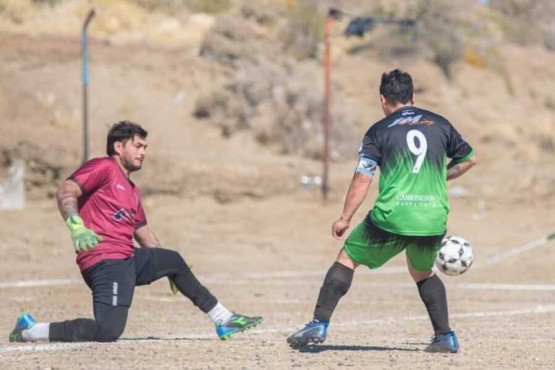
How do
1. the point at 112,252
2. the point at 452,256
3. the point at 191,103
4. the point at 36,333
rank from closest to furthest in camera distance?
the point at 452,256, the point at 112,252, the point at 36,333, the point at 191,103

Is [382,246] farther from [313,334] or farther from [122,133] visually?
[122,133]

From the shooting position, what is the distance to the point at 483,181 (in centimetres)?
3017

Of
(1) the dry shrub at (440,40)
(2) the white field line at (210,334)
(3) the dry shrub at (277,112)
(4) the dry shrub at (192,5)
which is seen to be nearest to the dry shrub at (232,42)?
(3) the dry shrub at (277,112)

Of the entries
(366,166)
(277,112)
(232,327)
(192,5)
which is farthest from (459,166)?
(192,5)

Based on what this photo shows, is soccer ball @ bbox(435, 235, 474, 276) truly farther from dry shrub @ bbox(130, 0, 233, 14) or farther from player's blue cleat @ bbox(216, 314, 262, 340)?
dry shrub @ bbox(130, 0, 233, 14)

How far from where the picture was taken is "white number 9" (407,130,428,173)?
8555 mm

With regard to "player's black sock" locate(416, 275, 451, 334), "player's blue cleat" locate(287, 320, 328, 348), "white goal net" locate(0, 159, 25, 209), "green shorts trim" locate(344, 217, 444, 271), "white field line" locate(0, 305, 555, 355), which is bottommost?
"white goal net" locate(0, 159, 25, 209)

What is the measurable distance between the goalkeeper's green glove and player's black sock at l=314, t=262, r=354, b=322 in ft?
5.29

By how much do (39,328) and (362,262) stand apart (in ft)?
8.38

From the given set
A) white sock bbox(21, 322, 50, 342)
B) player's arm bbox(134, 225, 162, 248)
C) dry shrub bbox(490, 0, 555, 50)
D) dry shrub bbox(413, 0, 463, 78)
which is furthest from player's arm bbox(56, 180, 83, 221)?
dry shrub bbox(490, 0, 555, 50)

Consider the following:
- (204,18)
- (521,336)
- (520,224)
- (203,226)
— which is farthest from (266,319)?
(204,18)

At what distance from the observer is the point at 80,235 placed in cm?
863

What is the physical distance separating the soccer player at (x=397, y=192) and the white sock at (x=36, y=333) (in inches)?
76.3

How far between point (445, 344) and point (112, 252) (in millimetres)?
2489
